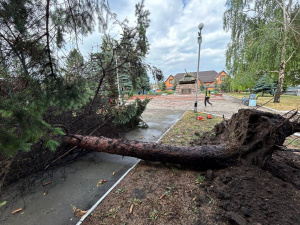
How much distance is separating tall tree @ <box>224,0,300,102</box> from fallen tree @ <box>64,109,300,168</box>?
11.3 meters

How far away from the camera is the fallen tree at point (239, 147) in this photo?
2004 millimetres

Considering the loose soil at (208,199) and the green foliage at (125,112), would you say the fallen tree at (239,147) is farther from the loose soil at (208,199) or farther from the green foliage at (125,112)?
the green foliage at (125,112)

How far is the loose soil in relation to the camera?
1434 millimetres

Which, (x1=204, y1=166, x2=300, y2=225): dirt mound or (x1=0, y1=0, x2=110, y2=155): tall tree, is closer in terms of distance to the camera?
(x1=0, y1=0, x2=110, y2=155): tall tree

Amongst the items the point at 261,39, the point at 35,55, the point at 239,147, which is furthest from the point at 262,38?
the point at 35,55

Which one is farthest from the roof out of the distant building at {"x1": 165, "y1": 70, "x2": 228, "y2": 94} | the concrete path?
the concrete path

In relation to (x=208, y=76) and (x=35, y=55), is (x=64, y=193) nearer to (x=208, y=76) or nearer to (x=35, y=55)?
(x=35, y=55)

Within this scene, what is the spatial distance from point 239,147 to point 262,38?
12.3 metres

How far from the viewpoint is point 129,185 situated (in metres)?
2.12

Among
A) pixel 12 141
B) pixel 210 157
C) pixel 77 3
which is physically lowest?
pixel 210 157

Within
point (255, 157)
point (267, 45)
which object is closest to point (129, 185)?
point (255, 157)

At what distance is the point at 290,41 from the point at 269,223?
1359 cm

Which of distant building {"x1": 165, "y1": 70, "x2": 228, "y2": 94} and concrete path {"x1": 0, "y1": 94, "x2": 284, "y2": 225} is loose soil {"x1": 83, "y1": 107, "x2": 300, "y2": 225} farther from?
distant building {"x1": 165, "y1": 70, "x2": 228, "y2": 94}

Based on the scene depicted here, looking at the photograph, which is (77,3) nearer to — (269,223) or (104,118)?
(104,118)
